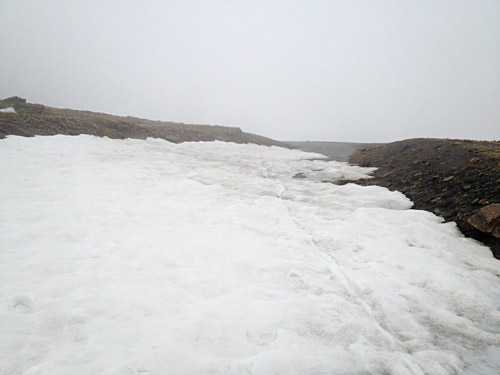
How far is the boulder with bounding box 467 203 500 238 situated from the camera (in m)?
4.90

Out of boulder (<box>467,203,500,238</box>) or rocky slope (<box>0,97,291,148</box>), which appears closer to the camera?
boulder (<box>467,203,500,238</box>)

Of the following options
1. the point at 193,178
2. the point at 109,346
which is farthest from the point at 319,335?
the point at 193,178

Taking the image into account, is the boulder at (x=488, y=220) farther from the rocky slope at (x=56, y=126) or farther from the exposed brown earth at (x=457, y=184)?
the rocky slope at (x=56, y=126)

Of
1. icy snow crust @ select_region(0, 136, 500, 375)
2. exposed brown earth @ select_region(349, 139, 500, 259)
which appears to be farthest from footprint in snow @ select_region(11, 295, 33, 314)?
exposed brown earth @ select_region(349, 139, 500, 259)

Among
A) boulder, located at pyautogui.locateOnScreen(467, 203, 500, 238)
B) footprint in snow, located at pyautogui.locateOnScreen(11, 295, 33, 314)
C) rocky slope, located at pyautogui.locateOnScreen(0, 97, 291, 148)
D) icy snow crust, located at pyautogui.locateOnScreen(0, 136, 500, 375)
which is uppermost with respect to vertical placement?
rocky slope, located at pyautogui.locateOnScreen(0, 97, 291, 148)

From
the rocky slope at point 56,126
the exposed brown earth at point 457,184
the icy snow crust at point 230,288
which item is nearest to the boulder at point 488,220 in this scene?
the exposed brown earth at point 457,184

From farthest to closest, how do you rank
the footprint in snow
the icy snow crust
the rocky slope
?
the rocky slope
the footprint in snow
the icy snow crust

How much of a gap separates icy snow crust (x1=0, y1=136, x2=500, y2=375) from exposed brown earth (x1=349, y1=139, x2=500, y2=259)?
51 centimetres

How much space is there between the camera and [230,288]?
366cm

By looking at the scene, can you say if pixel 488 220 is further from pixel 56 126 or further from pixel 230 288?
pixel 56 126

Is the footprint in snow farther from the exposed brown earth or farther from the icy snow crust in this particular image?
the exposed brown earth

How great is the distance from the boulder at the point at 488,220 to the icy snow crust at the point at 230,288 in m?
0.48

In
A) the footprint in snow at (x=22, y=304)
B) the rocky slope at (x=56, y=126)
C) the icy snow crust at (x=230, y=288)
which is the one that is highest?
the rocky slope at (x=56, y=126)

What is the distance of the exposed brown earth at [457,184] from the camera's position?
5.17 metres
